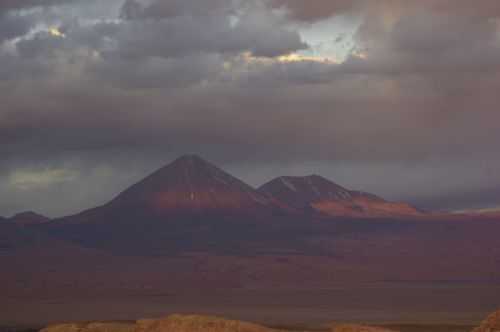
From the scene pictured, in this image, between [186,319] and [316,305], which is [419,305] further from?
[186,319]

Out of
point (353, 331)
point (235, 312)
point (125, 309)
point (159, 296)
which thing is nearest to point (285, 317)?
point (235, 312)

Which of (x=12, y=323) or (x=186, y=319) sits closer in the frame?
(x=186, y=319)

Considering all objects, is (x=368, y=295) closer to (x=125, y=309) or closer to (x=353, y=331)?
(x=125, y=309)

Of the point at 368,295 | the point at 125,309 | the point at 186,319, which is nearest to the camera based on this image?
the point at 186,319

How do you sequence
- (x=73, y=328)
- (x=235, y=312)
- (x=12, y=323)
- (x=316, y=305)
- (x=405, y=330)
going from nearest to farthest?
(x=73, y=328) < (x=405, y=330) < (x=12, y=323) < (x=235, y=312) < (x=316, y=305)

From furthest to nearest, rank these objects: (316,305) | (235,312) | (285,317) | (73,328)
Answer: (316,305)
(235,312)
(285,317)
(73,328)

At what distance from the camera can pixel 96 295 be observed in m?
190

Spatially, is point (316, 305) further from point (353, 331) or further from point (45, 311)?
point (353, 331)

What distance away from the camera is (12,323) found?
110 m

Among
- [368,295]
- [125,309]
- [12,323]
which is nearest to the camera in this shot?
[12,323]

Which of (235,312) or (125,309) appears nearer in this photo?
(235,312)

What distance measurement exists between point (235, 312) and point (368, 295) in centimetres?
5460

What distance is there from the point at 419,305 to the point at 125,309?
5044cm

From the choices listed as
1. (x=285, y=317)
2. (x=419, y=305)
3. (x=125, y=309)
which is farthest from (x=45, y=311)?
(x=419, y=305)
